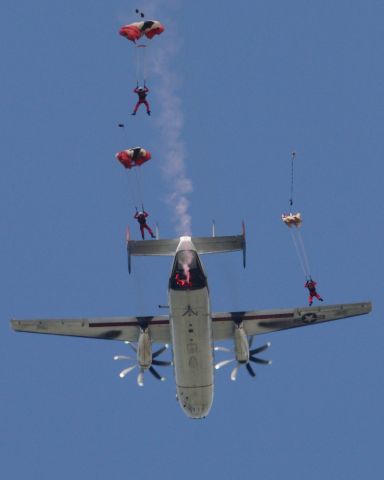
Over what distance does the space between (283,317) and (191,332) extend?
8699 millimetres

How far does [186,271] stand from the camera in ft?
162

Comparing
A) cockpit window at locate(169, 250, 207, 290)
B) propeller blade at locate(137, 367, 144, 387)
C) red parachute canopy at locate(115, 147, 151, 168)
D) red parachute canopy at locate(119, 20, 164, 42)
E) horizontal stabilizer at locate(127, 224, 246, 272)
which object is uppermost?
red parachute canopy at locate(119, 20, 164, 42)

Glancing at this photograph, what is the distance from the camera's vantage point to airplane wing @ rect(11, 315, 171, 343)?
193 feet

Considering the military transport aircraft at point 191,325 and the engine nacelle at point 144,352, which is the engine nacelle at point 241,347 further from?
the engine nacelle at point 144,352

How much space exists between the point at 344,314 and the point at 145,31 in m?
20.9

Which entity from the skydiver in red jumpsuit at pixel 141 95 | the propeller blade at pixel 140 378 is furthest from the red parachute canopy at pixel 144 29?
the propeller blade at pixel 140 378

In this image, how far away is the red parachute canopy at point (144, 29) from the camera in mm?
49312

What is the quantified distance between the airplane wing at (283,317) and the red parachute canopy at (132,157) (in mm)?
11888

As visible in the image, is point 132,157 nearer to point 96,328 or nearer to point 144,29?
point 144,29

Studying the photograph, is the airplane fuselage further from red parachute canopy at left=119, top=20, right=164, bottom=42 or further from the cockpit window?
red parachute canopy at left=119, top=20, right=164, bottom=42

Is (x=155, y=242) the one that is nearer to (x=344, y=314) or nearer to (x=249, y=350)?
(x=249, y=350)

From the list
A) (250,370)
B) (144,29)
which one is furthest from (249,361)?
(144,29)

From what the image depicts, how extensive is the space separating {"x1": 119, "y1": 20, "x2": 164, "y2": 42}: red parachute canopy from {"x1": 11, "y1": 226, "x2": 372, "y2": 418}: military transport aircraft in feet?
34.9

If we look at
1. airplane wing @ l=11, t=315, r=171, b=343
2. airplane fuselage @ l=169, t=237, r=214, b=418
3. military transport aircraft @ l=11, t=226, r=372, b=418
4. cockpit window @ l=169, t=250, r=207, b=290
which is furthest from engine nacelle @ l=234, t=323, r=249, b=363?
cockpit window @ l=169, t=250, r=207, b=290
